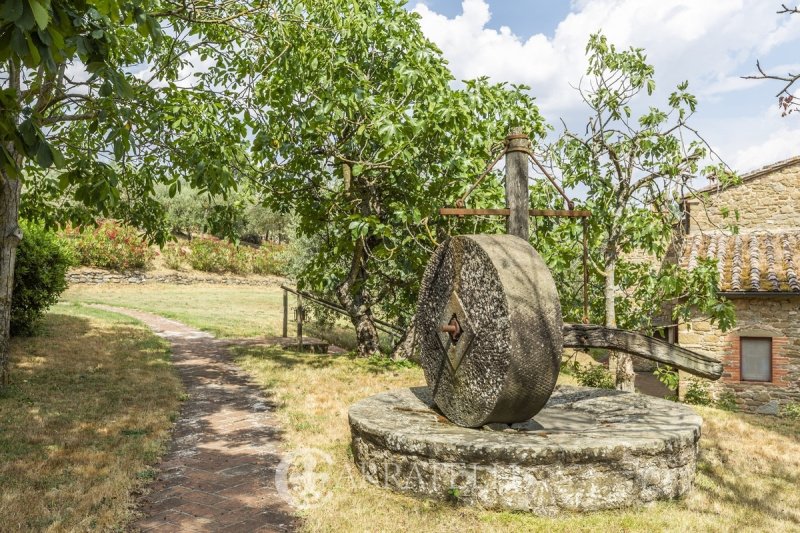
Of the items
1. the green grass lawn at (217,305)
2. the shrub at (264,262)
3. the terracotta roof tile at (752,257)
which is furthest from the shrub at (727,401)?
the shrub at (264,262)

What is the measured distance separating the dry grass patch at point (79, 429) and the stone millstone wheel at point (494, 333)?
285cm

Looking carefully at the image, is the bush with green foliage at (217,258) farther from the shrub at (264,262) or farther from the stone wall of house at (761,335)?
the stone wall of house at (761,335)

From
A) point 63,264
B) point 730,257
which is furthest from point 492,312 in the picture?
point 730,257

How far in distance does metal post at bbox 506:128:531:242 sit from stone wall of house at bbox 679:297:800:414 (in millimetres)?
9266

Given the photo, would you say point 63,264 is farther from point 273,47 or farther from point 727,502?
point 727,502

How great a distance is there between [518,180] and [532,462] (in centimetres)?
266

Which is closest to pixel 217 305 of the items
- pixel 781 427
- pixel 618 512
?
pixel 781 427

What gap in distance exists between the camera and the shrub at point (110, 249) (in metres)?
29.0

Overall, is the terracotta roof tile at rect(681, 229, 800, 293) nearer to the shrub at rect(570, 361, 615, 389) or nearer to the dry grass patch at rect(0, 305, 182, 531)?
the shrub at rect(570, 361, 615, 389)

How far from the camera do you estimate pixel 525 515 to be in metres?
4.20

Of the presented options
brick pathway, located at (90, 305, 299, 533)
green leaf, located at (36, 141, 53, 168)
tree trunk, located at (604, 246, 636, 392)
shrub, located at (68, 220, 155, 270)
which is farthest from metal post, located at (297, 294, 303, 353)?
shrub, located at (68, 220, 155, 270)

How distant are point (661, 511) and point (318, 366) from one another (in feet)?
25.0

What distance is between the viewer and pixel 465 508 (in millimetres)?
4277

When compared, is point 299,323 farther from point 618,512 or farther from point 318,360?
point 618,512
